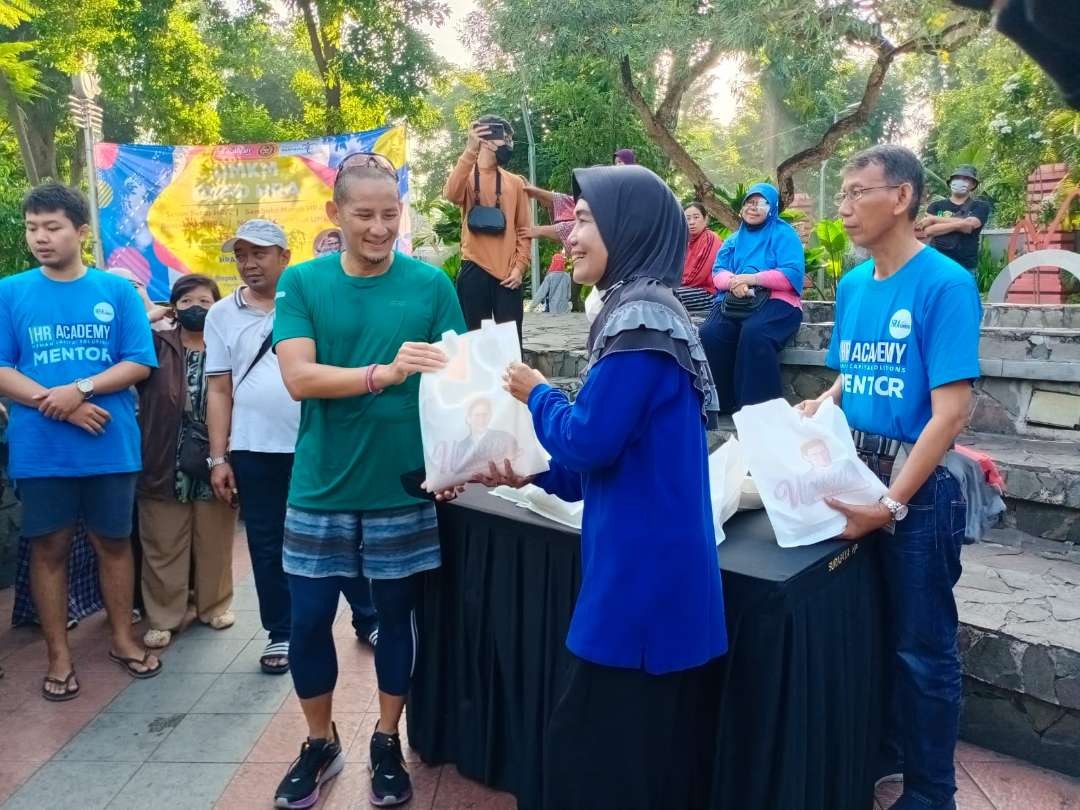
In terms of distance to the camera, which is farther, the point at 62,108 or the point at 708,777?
the point at 62,108

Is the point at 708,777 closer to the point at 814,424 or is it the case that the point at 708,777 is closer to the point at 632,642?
the point at 632,642

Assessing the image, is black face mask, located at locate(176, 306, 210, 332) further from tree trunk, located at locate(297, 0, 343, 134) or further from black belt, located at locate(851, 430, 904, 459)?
tree trunk, located at locate(297, 0, 343, 134)

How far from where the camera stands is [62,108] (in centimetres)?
1730

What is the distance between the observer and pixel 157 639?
12.9 ft

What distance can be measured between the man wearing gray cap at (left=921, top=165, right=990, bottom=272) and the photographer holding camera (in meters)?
3.30

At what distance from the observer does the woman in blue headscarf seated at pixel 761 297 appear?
5.12 meters

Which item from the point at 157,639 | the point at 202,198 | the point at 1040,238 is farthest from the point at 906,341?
the point at 1040,238

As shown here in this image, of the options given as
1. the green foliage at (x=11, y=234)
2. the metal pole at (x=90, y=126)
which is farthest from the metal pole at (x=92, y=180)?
the green foliage at (x=11, y=234)

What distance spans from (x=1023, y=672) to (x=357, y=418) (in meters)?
2.32

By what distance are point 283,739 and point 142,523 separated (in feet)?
4.87

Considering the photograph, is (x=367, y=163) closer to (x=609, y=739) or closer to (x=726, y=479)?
(x=726, y=479)

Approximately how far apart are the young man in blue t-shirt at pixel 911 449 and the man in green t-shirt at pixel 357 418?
1227mm

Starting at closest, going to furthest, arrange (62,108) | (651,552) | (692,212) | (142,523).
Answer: (651,552) < (142,523) < (692,212) < (62,108)

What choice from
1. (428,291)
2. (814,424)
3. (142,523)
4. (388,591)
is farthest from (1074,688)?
(142,523)
